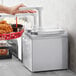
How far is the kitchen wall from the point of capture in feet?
5.45

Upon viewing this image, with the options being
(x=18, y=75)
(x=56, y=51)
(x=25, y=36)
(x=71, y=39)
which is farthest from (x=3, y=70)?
(x=71, y=39)

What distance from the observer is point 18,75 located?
1585mm

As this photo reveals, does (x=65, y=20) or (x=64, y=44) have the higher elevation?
(x=65, y=20)

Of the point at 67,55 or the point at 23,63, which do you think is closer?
the point at 67,55

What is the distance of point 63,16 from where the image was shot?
1775 millimetres

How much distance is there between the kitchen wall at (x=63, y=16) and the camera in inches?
65.4

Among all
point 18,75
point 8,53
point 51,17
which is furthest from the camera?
point 8,53

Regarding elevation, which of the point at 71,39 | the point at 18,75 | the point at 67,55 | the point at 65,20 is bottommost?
the point at 18,75

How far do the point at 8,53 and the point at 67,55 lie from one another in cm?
60

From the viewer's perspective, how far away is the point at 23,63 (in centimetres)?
188

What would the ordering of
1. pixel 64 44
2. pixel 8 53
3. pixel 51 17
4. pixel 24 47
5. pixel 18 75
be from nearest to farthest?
pixel 18 75
pixel 64 44
pixel 24 47
pixel 51 17
pixel 8 53

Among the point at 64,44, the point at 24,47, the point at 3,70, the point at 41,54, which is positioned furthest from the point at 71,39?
the point at 3,70

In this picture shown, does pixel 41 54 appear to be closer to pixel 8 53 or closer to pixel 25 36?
pixel 25 36

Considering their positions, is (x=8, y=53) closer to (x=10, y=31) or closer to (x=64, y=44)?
(x=10, y=31)
